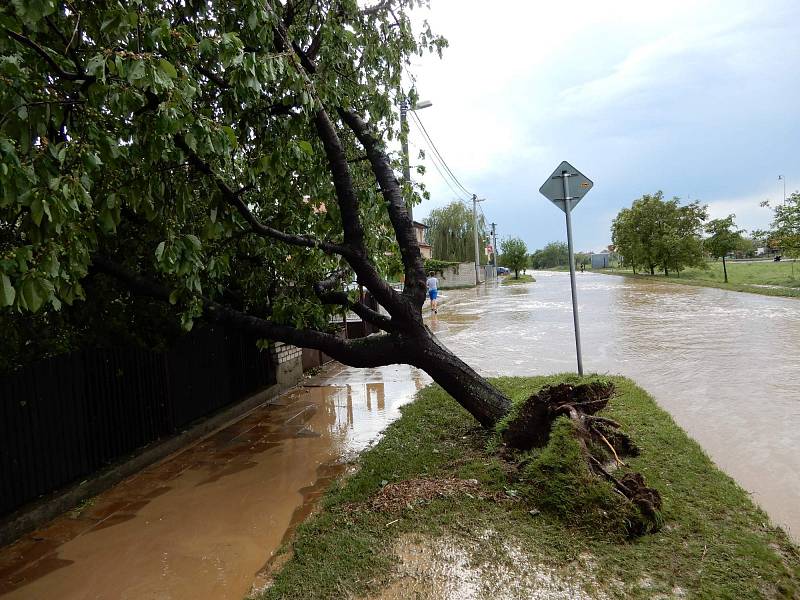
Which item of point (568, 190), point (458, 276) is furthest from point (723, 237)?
point (568, 190)

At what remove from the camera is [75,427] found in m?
4.33

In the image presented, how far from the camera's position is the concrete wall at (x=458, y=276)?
133 ft

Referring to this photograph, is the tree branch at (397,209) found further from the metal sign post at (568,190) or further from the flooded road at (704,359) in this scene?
the flooded road at (704,359)

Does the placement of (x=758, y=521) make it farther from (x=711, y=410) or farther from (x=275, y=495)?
(x=275, y=495)

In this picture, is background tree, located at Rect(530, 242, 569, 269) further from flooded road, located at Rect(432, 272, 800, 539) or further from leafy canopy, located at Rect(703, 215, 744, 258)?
flooded road, located at Rect(432, 272, 800, 539)

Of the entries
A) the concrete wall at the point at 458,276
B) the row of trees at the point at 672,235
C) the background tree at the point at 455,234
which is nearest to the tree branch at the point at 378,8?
the row of trees at the point at 672,235

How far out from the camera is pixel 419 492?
148 inches

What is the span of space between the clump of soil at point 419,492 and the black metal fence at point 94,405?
9.00 feet

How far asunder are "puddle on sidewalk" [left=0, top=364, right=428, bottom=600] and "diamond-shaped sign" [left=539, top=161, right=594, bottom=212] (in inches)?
141

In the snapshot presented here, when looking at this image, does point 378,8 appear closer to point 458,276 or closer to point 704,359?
point 704,359

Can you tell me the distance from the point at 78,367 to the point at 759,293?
74.3ft

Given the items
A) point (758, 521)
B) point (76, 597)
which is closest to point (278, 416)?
point (76, 597)

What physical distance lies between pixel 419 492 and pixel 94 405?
3148mm

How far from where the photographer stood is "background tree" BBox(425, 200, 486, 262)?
149 ft
